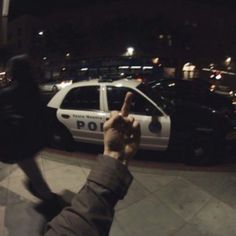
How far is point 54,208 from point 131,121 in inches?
112

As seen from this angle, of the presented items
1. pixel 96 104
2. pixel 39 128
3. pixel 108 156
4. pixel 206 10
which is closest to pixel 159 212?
pixel 39 128

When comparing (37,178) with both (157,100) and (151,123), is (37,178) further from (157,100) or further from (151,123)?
(157,100)

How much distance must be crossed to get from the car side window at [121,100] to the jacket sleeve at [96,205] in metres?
4.75

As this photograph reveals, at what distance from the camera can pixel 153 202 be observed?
14.9ft

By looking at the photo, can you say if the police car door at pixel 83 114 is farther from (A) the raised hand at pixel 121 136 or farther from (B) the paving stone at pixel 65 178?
(A) the raised hand at pixel 121 136

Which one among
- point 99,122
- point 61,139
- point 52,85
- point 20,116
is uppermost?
point 20,116

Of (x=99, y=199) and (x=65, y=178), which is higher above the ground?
(x=99, y=199)

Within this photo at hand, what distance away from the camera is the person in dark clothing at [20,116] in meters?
3.69

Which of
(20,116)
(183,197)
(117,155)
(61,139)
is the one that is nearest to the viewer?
(117,155)

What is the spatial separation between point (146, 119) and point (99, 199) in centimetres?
477

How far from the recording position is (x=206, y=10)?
4412 cm

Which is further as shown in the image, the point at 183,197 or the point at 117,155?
the point at 183,197

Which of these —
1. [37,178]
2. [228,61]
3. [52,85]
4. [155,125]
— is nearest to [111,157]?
[37,178]

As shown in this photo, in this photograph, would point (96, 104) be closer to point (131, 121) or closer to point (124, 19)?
point (131, 121)
